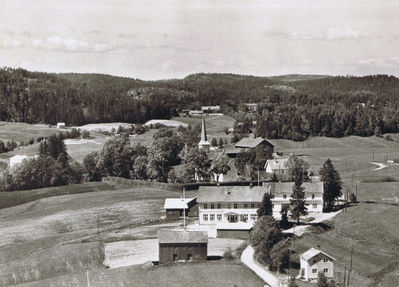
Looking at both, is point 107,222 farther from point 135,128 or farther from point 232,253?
point 135,128

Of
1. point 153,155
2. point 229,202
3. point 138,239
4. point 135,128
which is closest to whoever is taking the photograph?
point 138,239

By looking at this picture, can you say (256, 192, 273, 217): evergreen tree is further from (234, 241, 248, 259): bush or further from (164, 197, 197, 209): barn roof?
(164, 197, 197, 209): barn roof

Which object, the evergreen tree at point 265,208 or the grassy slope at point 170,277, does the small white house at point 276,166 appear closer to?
the evergreen tree at point 265,208

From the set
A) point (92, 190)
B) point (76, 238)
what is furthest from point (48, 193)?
point (76, 238)

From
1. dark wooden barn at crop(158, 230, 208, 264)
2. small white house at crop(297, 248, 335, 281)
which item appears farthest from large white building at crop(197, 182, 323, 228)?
small white house at crop(297, 248, 335, 281)

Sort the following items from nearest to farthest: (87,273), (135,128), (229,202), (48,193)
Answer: (87,273) → (229,202) → (48,193) → (135,128)

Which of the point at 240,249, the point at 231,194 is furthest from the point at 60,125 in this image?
the point at 240,249
